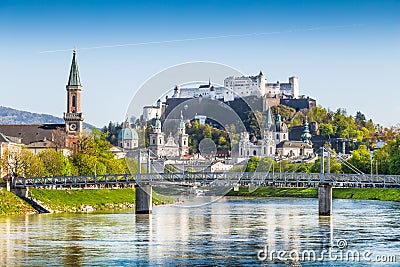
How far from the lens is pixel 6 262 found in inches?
2023

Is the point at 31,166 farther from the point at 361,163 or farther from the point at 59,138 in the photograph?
the point at 361,163

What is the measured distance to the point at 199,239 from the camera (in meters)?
62.9

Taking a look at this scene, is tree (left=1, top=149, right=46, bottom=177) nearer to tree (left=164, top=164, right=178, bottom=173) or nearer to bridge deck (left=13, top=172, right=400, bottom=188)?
bridge deck (left=13, top=172, right=400, bottom=188)

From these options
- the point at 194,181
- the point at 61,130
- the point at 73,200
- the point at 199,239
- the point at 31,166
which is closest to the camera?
the point at 199,239

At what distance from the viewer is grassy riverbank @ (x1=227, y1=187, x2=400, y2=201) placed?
389 feet

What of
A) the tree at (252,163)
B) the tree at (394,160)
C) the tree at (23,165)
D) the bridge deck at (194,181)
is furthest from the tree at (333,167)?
the tree at (23,165)

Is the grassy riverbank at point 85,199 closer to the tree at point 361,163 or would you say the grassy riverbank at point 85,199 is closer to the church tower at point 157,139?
the church tower at point 157,139

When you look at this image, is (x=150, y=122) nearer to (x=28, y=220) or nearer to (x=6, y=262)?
(x=28, y=220)

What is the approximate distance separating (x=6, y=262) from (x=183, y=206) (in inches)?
2028

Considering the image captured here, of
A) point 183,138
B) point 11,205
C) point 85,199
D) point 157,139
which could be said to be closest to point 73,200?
point 85,199

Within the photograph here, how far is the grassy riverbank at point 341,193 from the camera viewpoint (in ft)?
389

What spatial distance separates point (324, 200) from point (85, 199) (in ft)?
81.0

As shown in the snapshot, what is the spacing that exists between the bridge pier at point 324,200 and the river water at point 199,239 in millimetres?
927

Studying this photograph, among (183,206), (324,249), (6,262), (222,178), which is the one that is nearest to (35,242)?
(6,262)
